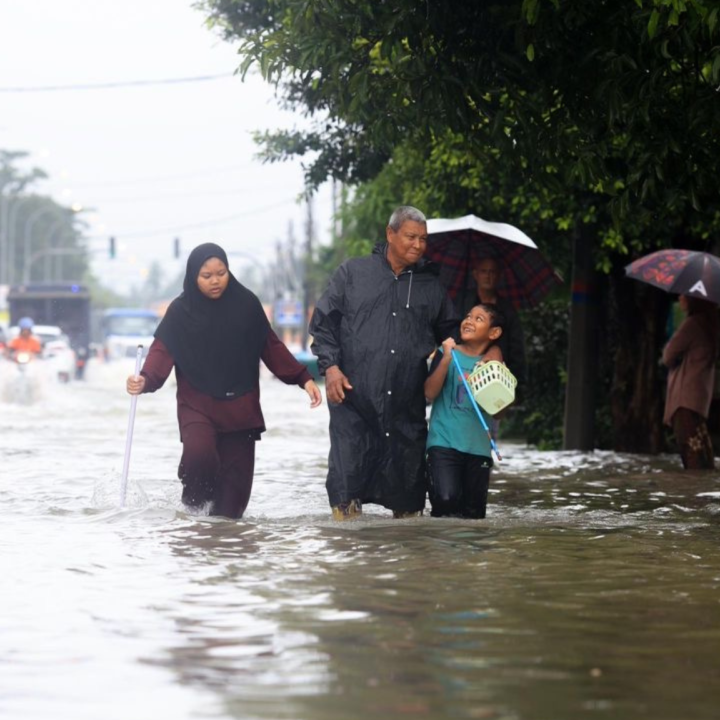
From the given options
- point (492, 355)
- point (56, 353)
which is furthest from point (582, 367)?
point (56, 353)

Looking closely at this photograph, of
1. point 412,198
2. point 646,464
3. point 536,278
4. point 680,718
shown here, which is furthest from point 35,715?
point 412,198

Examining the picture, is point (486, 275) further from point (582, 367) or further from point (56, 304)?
point (56, 304)

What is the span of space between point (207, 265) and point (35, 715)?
17.7 feet

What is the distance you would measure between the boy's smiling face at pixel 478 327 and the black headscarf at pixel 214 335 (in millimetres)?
1201

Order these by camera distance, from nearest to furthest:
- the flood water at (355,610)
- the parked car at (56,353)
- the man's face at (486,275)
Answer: the flood water at (355,610), the man's face at (486,275), the parked car at (56,353)

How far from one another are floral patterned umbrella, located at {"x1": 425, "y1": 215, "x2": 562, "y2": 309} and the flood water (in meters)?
1.87

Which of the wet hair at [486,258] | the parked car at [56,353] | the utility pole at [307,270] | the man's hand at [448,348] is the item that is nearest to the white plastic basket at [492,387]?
the man's hand at [448,348]

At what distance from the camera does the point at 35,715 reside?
5.37 m

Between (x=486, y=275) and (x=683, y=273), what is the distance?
270cm

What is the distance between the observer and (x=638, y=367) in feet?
67.2

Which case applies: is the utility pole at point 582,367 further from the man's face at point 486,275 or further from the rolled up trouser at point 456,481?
the rolled up trouser at point 456,481

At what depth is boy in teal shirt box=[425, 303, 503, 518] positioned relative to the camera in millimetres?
10258

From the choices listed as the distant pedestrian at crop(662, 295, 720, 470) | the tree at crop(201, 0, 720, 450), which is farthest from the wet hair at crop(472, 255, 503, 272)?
the distant pedestrian at crop(662, 295, 720, 470)

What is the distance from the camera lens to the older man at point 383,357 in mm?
10133
